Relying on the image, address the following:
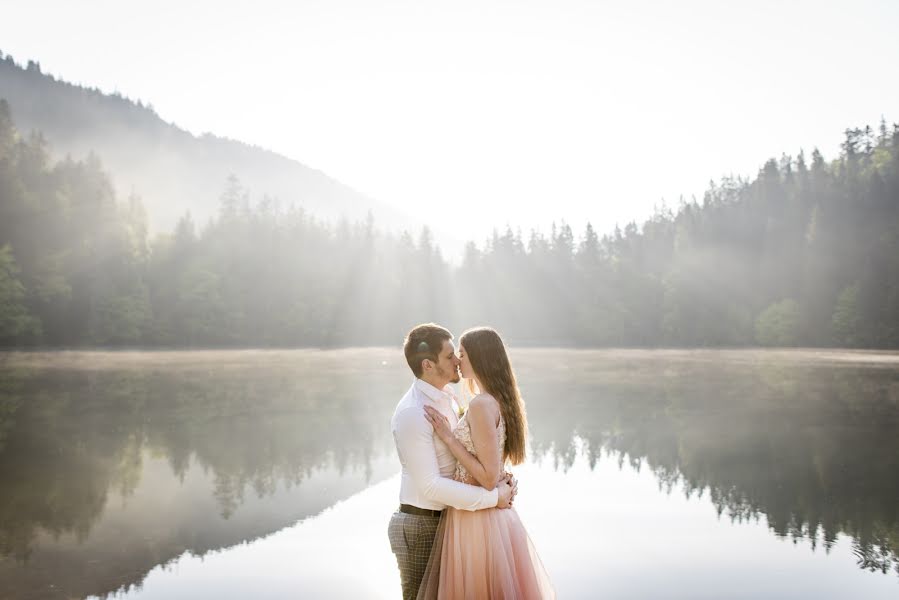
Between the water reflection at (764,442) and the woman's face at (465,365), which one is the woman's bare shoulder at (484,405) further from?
the water reflection at (764,442)

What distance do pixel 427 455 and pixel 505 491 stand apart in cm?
62

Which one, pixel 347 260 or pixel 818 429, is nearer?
pixel 818 429

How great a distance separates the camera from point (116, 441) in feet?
55.5

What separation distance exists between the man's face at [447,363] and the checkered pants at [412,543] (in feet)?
3.33

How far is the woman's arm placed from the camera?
180 inches

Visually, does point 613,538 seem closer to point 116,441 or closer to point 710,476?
point 710,476

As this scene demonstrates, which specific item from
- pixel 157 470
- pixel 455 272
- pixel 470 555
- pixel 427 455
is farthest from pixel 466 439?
pixel 455 272

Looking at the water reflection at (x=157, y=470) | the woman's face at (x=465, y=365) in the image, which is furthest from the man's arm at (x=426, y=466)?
the water reflection at (x=157, y=470)

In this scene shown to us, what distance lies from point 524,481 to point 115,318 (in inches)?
2513

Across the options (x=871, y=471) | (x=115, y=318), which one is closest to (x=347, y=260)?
(x=115, y=318)

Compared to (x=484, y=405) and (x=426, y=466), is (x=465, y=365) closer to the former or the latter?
(x=484, y=405)

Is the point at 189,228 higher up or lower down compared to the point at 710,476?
higher up

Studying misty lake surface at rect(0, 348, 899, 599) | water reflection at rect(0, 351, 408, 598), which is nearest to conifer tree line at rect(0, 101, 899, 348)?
water reflection at rect(0, 351, 408, 598)

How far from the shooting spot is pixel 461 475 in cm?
477
